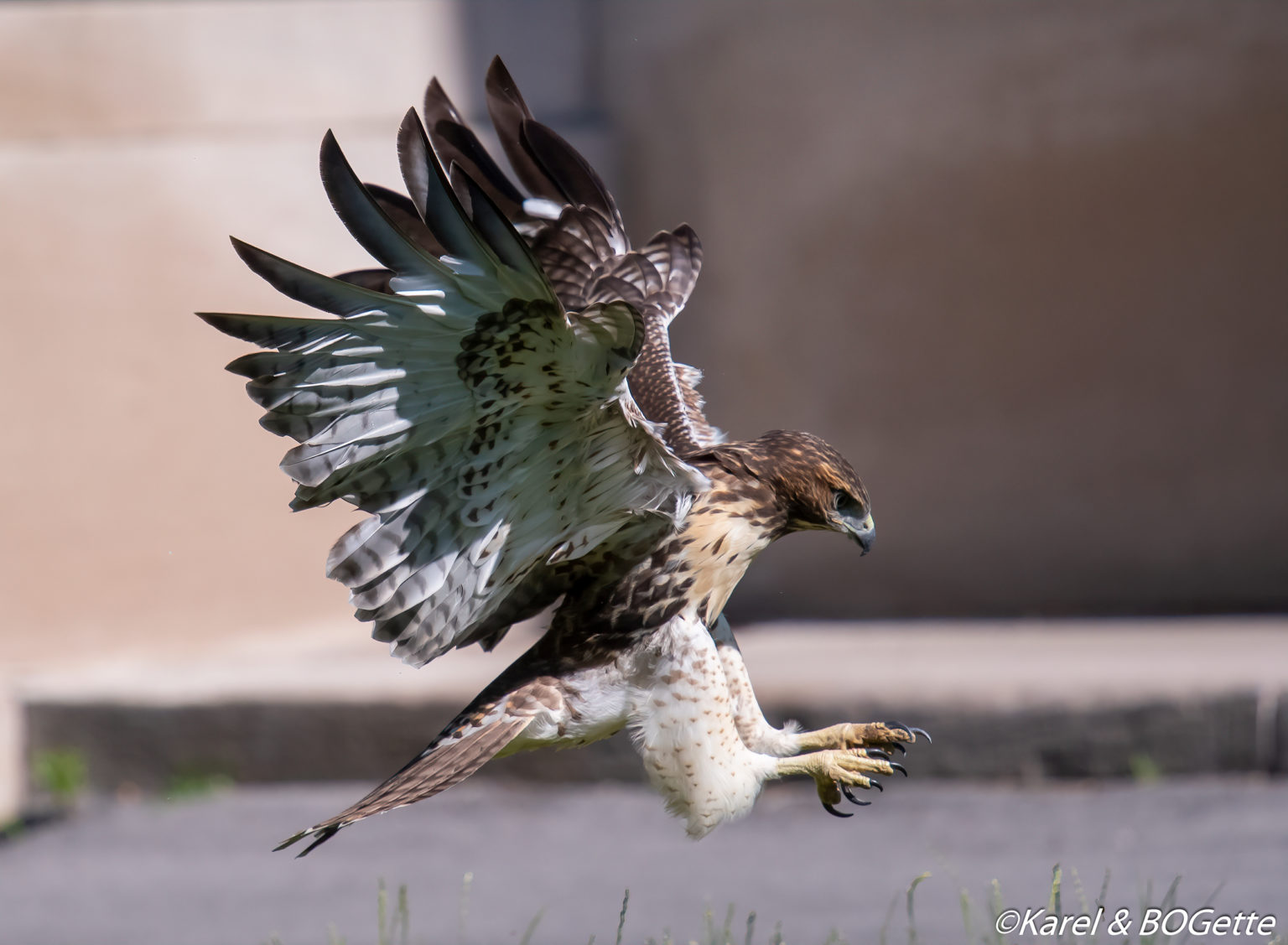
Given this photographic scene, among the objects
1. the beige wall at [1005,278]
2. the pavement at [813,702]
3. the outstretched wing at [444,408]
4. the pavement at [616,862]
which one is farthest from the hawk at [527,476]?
the beige wall at [1005,278]

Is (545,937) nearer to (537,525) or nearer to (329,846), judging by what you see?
(329,846)

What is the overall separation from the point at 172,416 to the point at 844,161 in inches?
163

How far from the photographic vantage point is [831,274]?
8.52 m

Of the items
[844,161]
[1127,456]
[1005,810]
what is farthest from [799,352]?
[1005,810]

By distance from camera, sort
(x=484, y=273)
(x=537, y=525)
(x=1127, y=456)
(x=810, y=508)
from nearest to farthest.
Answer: (x=484, y=273) < (x=537, y=525) < (x=810, y=508) < (x=1127, y=456)

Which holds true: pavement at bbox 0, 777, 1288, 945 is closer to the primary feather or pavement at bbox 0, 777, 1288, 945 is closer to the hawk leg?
the hawk leg

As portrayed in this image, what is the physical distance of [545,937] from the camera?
18.1 feet

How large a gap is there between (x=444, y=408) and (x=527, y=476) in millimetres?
254

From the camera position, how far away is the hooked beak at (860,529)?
317cm

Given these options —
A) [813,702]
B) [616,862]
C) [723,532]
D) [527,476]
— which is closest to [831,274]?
[813,702]

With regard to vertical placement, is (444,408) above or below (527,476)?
above

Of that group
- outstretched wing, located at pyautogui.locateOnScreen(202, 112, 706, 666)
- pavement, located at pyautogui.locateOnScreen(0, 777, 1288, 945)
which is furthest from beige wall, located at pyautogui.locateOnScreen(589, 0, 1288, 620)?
outstretched wing, located at pyautogui.locateOnScreen(202, 112, 706, 666)

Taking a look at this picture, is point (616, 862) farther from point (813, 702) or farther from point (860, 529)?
point (860, 529)

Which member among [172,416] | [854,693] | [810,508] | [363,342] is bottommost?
[854,693]
